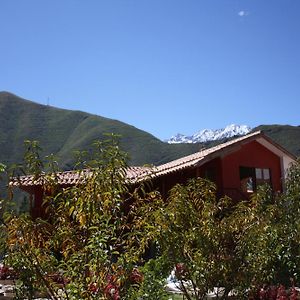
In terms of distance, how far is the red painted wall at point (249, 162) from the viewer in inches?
800

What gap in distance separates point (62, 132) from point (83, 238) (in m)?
125

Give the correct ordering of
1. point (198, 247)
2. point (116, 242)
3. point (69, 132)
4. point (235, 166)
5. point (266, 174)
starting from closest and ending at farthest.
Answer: point (116, 242), point (198, 247), point (235, 166), point (266, 174), point (69, 132)

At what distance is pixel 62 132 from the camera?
12744 cm

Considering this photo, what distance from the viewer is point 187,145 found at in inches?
4281

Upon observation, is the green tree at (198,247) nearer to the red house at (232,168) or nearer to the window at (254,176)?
the red house at (232,168)

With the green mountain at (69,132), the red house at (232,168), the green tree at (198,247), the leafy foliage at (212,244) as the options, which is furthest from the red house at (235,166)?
the green mountain at (69,132)

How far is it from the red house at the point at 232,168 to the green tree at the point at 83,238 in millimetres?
12826

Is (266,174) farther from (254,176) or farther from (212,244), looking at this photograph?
(212,244)

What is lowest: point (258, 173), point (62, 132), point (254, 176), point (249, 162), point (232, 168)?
point (254, 176)

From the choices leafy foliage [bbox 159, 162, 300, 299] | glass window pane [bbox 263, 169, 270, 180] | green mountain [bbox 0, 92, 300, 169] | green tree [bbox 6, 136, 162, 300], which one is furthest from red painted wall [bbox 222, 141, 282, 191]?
green mountain [bbox 0, 92, 300, 169]

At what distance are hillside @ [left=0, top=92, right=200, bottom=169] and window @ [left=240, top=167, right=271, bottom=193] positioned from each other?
76163mm

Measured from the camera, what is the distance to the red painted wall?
2031 cm

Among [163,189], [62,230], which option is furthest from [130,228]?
[163,189]

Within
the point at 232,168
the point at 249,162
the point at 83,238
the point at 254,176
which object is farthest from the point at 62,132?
the point at 83,238
